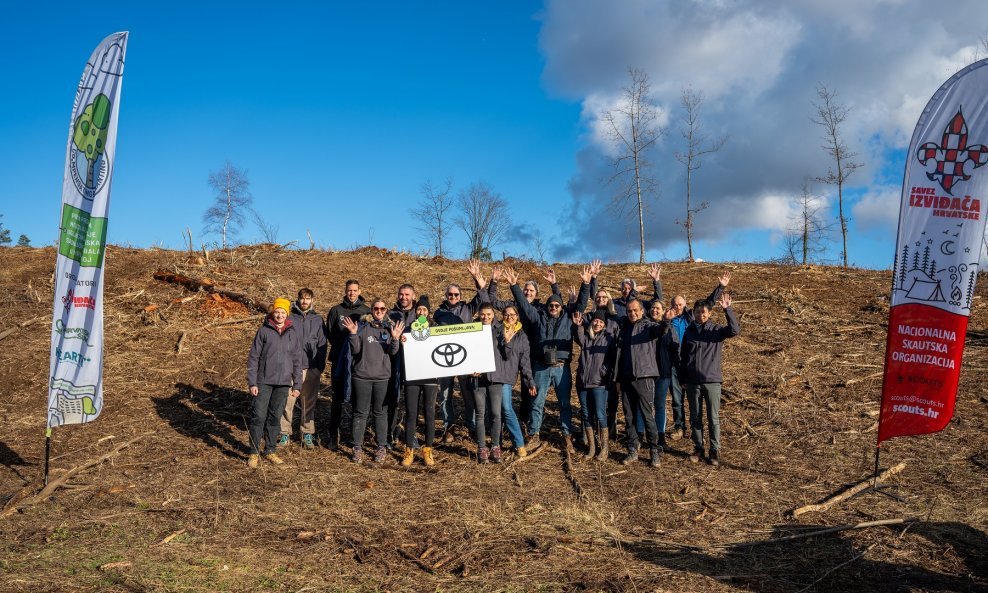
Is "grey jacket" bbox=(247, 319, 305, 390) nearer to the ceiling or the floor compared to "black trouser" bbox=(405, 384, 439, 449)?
nearer to the ceiling

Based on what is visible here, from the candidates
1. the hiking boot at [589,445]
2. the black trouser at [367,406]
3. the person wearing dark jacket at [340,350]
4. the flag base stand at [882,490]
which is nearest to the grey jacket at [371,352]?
the black trouser at [367,406]

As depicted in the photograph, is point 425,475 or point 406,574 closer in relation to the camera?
point 406,574

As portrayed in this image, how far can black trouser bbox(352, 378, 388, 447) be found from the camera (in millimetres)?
9742

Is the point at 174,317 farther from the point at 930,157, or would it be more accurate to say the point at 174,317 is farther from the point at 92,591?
the point at 930,157

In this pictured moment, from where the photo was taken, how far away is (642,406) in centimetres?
991

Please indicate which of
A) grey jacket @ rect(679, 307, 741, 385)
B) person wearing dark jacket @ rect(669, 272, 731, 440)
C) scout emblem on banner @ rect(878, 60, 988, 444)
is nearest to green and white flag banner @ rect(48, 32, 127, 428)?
grey jacket @ rect(679, 307, 741, 385)

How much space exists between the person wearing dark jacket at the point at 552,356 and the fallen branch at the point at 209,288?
846cm

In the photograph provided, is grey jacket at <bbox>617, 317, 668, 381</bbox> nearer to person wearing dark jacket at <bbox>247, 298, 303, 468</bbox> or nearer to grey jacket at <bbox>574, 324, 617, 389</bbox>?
grey jacket at <bbox>574, 324, 617, 389</bbox>

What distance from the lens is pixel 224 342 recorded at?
49.3ft

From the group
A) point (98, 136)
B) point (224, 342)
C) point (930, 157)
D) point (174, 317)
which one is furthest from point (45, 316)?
point (930, 157)

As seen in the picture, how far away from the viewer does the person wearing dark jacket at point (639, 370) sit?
9867mm

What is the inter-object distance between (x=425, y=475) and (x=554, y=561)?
331 centimetres

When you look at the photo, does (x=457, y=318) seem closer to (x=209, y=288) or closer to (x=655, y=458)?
(x=655, y=458)

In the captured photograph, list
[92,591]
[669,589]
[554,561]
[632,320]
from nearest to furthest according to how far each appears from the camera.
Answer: [92,591] < [669,589] < [554,561] < [632,320]
